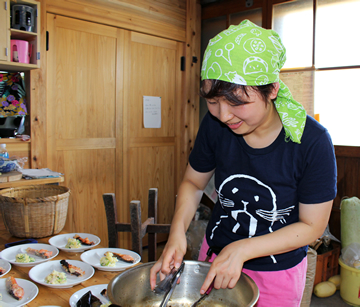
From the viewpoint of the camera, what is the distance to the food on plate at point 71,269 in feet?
3.91

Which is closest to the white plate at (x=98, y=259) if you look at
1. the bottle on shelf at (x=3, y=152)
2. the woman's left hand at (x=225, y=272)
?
the woman's left hand at (x=225, y=272)

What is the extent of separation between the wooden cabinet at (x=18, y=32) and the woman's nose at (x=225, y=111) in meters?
1.88

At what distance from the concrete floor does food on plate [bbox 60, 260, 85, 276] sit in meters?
2.09

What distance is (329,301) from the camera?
2.66 meters

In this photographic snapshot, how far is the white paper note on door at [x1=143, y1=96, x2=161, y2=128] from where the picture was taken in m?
3.53

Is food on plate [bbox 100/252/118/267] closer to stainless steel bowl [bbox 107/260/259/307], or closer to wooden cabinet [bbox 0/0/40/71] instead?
stainless steel bowl [bbox 107/260/259/307]

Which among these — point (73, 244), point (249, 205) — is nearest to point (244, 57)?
point (249, 205)

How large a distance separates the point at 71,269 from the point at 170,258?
46 cm

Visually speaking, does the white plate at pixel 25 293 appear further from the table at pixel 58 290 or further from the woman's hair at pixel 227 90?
the woman's hair at pixel 227 90

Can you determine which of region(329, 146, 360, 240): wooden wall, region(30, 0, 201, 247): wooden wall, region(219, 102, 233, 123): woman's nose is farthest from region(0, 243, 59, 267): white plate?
region(329, 146, 360, 240): wooden wall

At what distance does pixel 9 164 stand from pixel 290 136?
1746 mm

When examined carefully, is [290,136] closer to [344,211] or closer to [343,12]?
[344,211]

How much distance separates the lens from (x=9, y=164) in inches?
81.5

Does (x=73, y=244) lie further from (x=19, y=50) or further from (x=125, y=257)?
(x=19, y=50)
